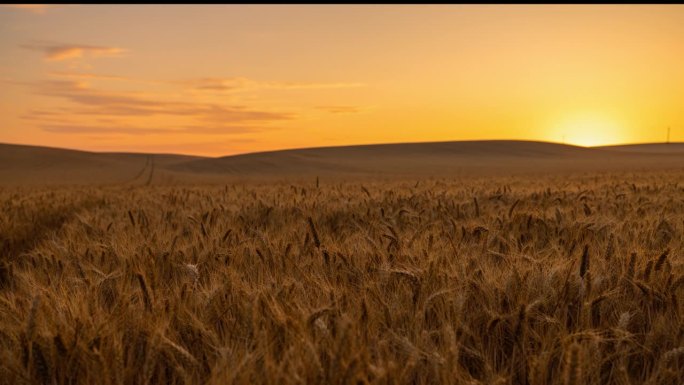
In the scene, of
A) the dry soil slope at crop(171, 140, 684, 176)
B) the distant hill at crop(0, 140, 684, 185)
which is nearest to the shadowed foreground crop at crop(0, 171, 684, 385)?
the distant hill at crop(0, 140, 684, 185)

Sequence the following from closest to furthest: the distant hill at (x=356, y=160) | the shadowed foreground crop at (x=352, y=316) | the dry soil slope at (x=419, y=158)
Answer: the shadowed foreground crop at (x=352, y=316) → the distant hill at (x=356, y=160) → the dry soil slope at (x=419, y=158)

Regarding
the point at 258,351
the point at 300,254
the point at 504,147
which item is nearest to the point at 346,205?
the point at 300,254

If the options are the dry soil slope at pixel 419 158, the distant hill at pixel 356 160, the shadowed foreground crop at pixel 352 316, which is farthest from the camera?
the dry soil slope at pixel 419 158

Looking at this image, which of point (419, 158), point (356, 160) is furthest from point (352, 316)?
point (419, 158)

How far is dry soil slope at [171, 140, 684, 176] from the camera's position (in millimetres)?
52062

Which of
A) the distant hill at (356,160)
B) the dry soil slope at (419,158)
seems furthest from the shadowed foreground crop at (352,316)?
the dry soil slope at (419,158)

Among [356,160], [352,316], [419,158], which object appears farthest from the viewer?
[419,158]

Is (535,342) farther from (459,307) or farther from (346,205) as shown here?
(346,205)

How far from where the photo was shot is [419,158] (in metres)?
63.7

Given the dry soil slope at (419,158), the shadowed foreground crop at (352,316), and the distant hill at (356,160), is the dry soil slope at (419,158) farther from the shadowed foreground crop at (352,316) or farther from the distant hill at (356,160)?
the shadowed foreground crop at (352,316)

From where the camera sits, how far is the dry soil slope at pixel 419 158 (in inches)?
2050

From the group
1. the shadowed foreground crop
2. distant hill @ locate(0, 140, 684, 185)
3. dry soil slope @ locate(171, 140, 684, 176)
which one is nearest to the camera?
the shadowed foreground crop

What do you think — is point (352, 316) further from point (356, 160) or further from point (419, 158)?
point (419, 158)

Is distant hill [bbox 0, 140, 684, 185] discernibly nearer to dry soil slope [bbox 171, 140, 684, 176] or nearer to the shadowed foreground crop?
dry soil slope [bbox 171, 140, 684, 176]
